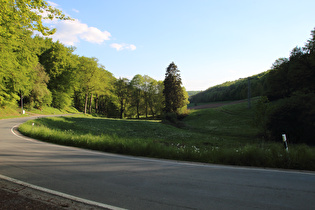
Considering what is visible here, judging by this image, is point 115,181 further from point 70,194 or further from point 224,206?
point 224,206

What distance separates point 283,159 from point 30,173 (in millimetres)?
8380

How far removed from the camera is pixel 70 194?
155 inches

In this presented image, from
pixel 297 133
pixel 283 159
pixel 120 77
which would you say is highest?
pixel 120 77

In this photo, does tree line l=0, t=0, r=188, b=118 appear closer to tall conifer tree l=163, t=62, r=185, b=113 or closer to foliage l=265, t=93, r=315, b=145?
tall conifer tree l=163, t=62, r=185, b=113

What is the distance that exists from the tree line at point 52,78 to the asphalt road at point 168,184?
21.3 ft

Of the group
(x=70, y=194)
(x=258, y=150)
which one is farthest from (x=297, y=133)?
(x=70, y=194)

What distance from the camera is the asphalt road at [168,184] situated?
3604 millimetres

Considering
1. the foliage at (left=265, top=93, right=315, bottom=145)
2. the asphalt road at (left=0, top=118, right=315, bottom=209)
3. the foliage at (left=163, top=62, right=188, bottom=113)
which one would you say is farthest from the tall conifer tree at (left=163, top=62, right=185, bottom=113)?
the asphalt road at (left=0, top=118, right=315, bottom=209)

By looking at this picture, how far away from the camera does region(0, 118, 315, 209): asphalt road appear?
3604mm

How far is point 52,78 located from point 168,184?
5923 cm

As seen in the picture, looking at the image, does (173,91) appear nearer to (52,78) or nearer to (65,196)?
(52,78)

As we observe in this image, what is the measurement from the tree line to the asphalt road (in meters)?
6.50

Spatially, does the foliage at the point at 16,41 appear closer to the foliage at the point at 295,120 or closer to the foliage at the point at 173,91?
the foliage at the point at 295,120

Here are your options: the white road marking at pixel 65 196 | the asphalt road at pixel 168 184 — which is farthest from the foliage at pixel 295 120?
the white road marking at pixel 65 196
